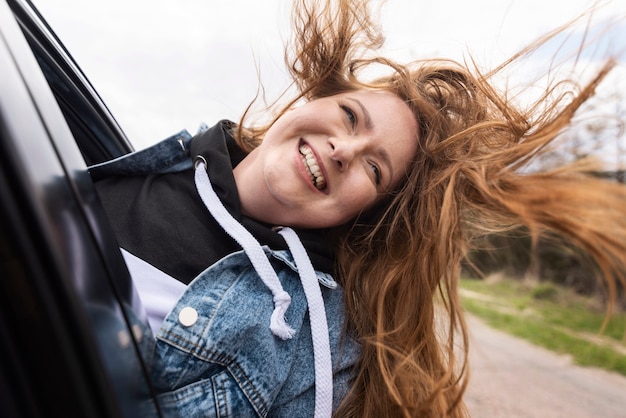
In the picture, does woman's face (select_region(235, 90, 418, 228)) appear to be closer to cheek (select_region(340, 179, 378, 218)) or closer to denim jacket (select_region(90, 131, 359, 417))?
cheek (select_region(340, 179, 378, 218))

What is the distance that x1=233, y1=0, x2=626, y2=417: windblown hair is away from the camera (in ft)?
4.00

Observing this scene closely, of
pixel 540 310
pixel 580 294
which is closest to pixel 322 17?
pixel 540 310

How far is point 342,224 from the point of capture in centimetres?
192

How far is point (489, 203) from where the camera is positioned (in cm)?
145

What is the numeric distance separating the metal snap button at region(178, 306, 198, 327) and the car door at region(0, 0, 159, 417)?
1.48ft

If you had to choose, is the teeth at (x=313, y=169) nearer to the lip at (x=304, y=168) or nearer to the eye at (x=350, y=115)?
the lip at (x=304, y=168)

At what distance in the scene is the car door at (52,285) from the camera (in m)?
0.53

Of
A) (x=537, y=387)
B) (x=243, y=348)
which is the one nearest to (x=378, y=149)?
(x=243, y=348)

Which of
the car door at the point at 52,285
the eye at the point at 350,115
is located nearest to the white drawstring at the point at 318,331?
the eye at the point at 350,115

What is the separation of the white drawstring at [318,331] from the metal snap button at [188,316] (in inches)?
14.7

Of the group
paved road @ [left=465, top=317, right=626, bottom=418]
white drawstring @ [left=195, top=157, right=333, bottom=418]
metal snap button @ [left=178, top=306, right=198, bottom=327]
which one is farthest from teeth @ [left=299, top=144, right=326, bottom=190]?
paved road @ [left=465, top=317, right=626, bottom=418]

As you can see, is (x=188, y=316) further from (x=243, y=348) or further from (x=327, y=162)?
(x=327, y=162)

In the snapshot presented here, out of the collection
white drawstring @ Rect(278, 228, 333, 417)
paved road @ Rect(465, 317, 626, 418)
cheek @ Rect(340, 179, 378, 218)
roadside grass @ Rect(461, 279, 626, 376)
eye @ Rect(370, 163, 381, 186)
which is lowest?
roadside grass @ Rect(461, 279, 626, 376)

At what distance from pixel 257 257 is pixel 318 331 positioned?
0.92ft
